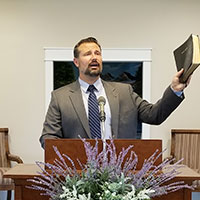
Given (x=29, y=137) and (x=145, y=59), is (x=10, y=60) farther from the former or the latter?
(x=145, y=59)

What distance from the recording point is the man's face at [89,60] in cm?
183

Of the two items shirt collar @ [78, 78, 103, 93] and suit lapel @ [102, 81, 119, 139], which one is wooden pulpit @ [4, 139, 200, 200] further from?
shirt collar @ [78, 78, 103, 93]

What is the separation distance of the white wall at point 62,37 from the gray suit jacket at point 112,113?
182cm

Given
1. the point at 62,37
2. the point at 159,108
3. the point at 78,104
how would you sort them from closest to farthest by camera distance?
the point at 159,108
the point at 78,104
the point at 62,37

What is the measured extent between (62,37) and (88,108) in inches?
78.2

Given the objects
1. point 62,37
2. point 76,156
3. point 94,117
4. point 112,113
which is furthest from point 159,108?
point 62,37

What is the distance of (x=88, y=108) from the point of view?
1.81 metres

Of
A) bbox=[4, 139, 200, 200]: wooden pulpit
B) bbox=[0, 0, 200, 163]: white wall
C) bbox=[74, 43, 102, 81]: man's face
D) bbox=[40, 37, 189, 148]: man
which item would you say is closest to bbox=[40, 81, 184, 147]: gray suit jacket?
bbox=[40, 37, 189, 148]: man

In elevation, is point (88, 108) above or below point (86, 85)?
below

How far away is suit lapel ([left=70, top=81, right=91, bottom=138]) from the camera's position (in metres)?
1.74

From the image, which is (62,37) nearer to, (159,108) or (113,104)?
(113,104)

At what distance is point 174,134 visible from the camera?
355 centimetres

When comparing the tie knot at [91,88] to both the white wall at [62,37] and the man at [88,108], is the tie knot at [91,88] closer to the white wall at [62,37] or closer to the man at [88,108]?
the man at [88,108]

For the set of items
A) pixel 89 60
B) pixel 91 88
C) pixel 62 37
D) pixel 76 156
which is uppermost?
pixel 62 37
